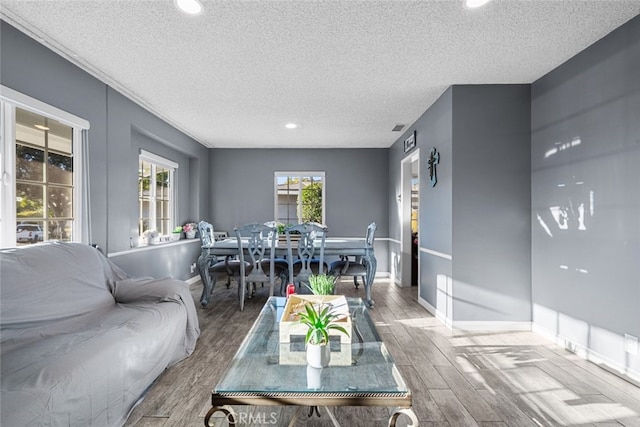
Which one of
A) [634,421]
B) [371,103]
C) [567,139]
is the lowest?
[634,421]

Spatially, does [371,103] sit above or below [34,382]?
above

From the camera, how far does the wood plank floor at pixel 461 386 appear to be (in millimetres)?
1870

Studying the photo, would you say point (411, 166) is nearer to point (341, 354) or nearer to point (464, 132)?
point (464, 132)

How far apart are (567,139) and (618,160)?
547 mm

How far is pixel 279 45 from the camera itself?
103 inches

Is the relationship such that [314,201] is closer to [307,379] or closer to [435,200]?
[435,200]

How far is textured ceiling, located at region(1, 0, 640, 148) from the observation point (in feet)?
7.12

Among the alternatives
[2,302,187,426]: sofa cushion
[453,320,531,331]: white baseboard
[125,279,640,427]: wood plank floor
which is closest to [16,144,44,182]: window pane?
[2,302,187,426]: sofa cushion

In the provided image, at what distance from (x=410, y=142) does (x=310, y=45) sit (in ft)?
8.98

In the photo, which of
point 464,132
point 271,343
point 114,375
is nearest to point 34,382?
point 114,375

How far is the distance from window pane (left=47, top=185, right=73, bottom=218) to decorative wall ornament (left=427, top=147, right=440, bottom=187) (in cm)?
376

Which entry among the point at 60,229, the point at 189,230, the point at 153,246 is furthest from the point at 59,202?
the point at 189,230

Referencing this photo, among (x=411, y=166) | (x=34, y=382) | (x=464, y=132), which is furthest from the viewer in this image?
(x=411, y=166)

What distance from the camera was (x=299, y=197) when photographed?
6543 millimetres
